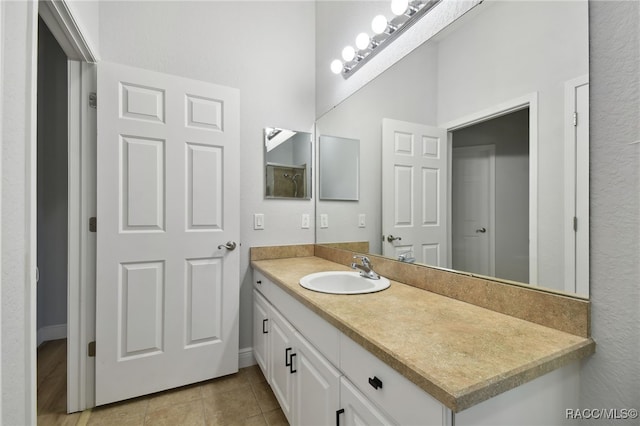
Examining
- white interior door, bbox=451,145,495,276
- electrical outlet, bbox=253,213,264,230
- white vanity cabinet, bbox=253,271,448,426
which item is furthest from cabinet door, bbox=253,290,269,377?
white interior door, bbox=451,145,495,276

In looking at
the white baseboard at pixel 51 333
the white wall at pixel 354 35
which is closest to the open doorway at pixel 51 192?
the white baseboard at pixel 51 333

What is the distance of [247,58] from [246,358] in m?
2.22

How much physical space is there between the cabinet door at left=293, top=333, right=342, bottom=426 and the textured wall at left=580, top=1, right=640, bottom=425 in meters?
0.73

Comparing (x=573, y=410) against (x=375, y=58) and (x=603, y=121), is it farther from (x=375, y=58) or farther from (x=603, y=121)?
(x=375, y=58)

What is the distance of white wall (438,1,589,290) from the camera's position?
0.85m

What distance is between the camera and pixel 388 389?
0.74m

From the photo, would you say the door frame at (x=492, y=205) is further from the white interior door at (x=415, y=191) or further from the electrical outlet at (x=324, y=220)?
the electrical outlet at (x=324, y=220)

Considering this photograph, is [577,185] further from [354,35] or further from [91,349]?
[91,349]

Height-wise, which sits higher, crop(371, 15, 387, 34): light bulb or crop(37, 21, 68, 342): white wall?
crop(371, 15, 387, 34): light bulb

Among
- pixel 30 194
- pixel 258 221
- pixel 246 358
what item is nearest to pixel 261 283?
pixel 258 221

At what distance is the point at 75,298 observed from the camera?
161 cm

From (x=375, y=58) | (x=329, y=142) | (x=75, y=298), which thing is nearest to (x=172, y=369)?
(x=75, y=298)

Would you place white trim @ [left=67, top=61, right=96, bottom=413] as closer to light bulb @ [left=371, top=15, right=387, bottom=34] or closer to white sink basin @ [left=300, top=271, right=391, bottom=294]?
white sink basin @ [left=300, top=271, right=391, bottom=294]

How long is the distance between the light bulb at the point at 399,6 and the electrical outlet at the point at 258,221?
1505 mm
